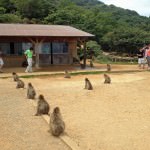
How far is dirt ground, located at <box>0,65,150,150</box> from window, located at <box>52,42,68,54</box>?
7746 millimetres

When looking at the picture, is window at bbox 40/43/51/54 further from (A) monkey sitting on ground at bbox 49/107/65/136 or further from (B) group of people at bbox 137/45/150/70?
(A) monkey sitting on ground at bbox 49/107/65/136

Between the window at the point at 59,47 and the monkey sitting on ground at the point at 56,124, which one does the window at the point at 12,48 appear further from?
the monkey sitting on ground at the point at 56,124

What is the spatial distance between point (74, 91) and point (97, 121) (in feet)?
19.5

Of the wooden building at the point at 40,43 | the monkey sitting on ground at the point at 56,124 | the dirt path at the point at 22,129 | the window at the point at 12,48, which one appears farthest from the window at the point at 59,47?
the monkey sitting on ground at the point at 56,124

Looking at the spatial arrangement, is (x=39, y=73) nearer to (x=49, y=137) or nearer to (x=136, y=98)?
(x=136, y=98)

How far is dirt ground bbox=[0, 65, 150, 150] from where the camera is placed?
9.44 meters

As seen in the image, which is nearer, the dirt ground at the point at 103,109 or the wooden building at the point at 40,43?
the dirt ground at the point at 103,109

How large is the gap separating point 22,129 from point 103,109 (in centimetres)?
390

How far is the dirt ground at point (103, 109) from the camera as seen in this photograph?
9.44m

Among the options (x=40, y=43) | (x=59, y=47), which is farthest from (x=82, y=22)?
(x=40, y=43)

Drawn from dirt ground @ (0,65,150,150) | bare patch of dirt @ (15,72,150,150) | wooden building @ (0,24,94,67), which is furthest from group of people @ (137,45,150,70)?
bare patch of dirt @ (15,72,150,150)

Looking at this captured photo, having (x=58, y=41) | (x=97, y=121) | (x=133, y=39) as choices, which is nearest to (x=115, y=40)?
(x=133, y=39)

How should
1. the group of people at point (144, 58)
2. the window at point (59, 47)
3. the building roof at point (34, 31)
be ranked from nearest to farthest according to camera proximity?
the building roof at point (34, 31)
the group of people at point (144, 58)
the window at point (59, 47)

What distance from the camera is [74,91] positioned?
56.6ft
